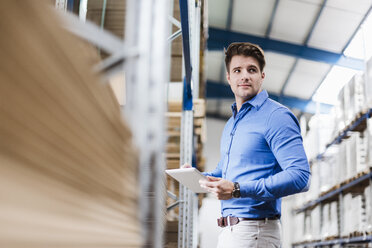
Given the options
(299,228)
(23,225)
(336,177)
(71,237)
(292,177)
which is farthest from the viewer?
(299,228)

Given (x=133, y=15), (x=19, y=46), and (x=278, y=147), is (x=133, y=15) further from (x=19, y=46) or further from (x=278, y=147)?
(x=278, y=147)

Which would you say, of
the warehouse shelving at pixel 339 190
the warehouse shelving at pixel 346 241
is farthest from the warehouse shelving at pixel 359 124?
the warehouse shelving at pixel 346 241

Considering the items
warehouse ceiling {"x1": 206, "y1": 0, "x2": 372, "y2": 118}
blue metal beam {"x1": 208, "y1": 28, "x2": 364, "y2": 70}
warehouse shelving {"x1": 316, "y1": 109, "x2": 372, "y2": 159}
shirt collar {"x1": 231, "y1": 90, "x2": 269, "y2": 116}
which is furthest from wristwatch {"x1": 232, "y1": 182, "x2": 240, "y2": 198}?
blue metal beam {"x1": 208, "y1": 28, "x2": 364, "y2": 70}

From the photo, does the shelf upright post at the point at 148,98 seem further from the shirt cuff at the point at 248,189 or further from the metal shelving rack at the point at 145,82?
the shirt cuff at the point at 248,189

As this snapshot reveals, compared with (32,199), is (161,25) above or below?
above

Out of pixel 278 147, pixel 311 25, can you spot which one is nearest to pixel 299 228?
pixel 311 25

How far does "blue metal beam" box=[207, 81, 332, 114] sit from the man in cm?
1096

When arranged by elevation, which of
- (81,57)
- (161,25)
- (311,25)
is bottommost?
(81,57)

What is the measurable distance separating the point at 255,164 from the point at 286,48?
953cm

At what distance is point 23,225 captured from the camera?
424 millimetres

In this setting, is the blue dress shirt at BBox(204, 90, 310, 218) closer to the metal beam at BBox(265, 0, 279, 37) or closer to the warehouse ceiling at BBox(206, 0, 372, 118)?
the warehouse ceiling at BBox(206, 0, 372, 118)

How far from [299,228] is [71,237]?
996cm

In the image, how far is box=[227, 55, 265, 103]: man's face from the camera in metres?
2.34

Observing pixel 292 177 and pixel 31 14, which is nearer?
pixel 31 14
